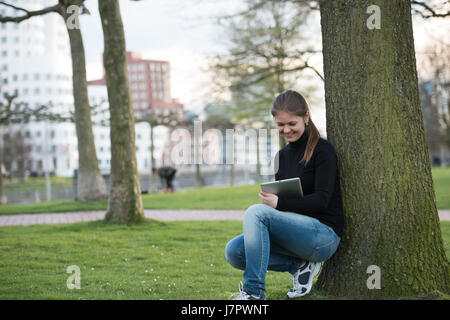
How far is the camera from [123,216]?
32.0 ft

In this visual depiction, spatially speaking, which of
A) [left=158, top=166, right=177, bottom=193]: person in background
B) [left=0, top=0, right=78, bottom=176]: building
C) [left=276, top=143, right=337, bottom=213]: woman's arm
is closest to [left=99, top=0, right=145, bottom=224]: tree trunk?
[left=276, top=143, right=337, bottom=213]: woman's arm

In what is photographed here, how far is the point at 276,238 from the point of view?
13.0 ft

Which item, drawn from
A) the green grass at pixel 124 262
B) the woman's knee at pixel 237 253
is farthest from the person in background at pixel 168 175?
the woman's knee at pixel 237 253

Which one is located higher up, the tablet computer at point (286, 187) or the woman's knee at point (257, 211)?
the tablet computer at point (286, 187)

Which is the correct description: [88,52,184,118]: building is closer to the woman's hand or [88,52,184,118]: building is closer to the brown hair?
the brown hair

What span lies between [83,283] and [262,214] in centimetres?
215

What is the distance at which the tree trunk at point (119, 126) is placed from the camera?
9648mm

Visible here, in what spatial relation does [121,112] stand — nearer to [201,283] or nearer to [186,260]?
[186,260]

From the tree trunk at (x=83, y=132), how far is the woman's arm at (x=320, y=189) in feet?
39.5

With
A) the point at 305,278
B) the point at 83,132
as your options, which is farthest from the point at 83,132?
the point at 305,278

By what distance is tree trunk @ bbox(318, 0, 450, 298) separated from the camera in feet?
13.0

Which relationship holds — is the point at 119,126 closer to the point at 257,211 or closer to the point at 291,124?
the point at 291,124

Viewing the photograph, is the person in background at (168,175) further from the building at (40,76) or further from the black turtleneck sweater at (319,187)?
the building at (40,76)

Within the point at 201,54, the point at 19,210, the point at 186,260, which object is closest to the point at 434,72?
the point at 201,54
